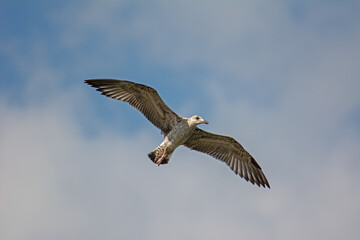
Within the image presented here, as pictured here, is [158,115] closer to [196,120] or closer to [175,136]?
[175,136]

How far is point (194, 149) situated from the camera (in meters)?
16.4

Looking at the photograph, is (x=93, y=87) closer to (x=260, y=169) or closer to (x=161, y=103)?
(x=161, y=103)

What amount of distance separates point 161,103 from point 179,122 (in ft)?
2.50

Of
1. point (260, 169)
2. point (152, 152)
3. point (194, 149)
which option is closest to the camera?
point (152, 152)

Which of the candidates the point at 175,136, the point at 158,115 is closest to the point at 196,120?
the point at 175,136

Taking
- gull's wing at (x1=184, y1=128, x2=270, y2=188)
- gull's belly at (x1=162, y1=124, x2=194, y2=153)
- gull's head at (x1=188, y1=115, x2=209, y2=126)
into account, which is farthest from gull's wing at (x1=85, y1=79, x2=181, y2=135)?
gull's wing at (x1=184, y1=128, x2=270, y2=188)

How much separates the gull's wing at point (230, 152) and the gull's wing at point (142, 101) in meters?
1.04

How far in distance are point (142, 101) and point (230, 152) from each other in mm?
3673

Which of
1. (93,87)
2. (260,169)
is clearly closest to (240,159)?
(260,169)

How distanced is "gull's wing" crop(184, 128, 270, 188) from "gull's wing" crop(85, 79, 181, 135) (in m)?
1.04

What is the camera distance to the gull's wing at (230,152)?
53.2 feet

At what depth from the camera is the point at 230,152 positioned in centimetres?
1706

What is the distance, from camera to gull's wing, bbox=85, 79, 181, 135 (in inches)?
593

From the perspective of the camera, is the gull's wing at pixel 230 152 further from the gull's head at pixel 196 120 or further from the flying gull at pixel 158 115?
the gull's head at pixel 196 120
